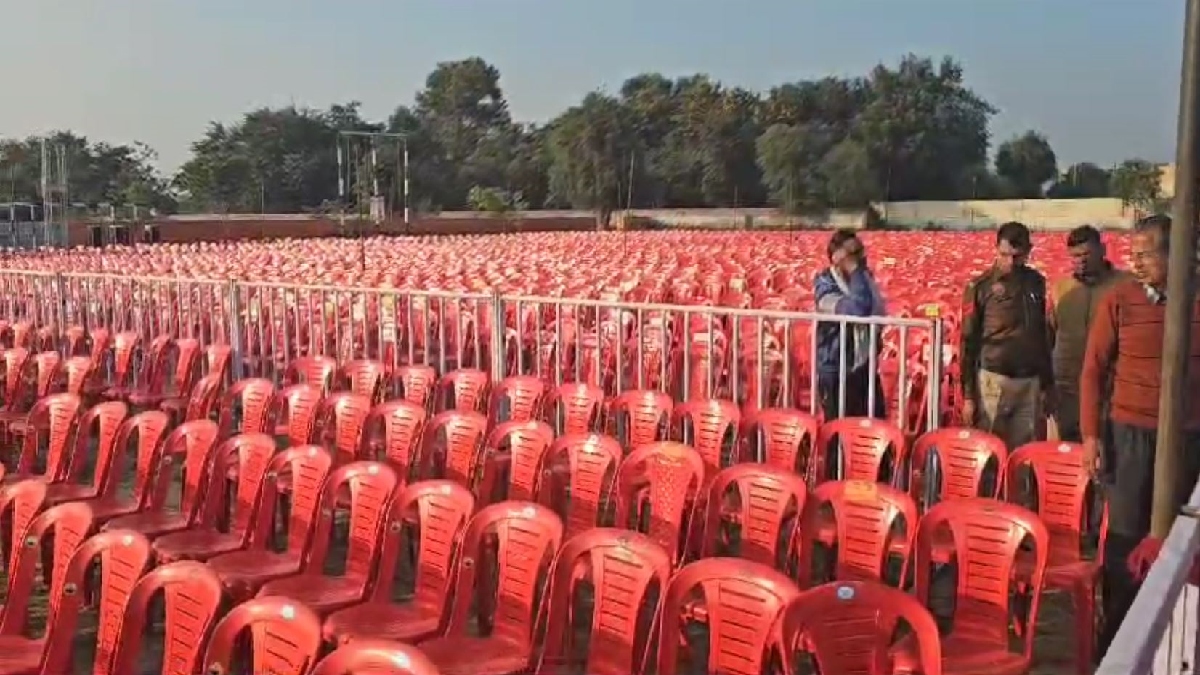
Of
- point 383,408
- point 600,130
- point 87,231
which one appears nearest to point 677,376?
point 383,408

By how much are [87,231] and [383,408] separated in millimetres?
36825

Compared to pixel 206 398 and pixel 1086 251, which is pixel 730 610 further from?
pixel 206 398

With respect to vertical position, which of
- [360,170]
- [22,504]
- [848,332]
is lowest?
[22,504]

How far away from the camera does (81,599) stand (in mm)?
4086

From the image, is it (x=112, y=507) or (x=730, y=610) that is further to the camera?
(x=112, y=507)

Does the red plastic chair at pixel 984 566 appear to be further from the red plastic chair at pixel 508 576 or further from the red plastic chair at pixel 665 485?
the red plastic chair at pixel 508 576

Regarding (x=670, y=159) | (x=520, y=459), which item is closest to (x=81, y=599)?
(x=520, y=459)

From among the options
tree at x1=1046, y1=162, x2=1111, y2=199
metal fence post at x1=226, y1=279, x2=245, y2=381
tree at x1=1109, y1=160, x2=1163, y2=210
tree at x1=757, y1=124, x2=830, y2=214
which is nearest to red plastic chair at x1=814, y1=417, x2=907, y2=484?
metal fence post at x1=226, y1=279, x2=245, y2=381

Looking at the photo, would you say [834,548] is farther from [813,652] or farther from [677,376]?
[677,376]

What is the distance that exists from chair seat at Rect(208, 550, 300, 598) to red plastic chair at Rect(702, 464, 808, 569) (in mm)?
1753

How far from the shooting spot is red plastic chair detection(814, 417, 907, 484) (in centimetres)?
562

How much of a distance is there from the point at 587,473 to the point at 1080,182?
222ft

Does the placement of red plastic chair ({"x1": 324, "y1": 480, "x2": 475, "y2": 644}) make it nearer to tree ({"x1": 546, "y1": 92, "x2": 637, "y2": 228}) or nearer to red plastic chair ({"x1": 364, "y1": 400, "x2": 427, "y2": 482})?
red plastic chair ({"x1": 364, "y1": 400, "x2": 427, "y2": 482})

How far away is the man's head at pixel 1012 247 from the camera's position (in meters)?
6.32
